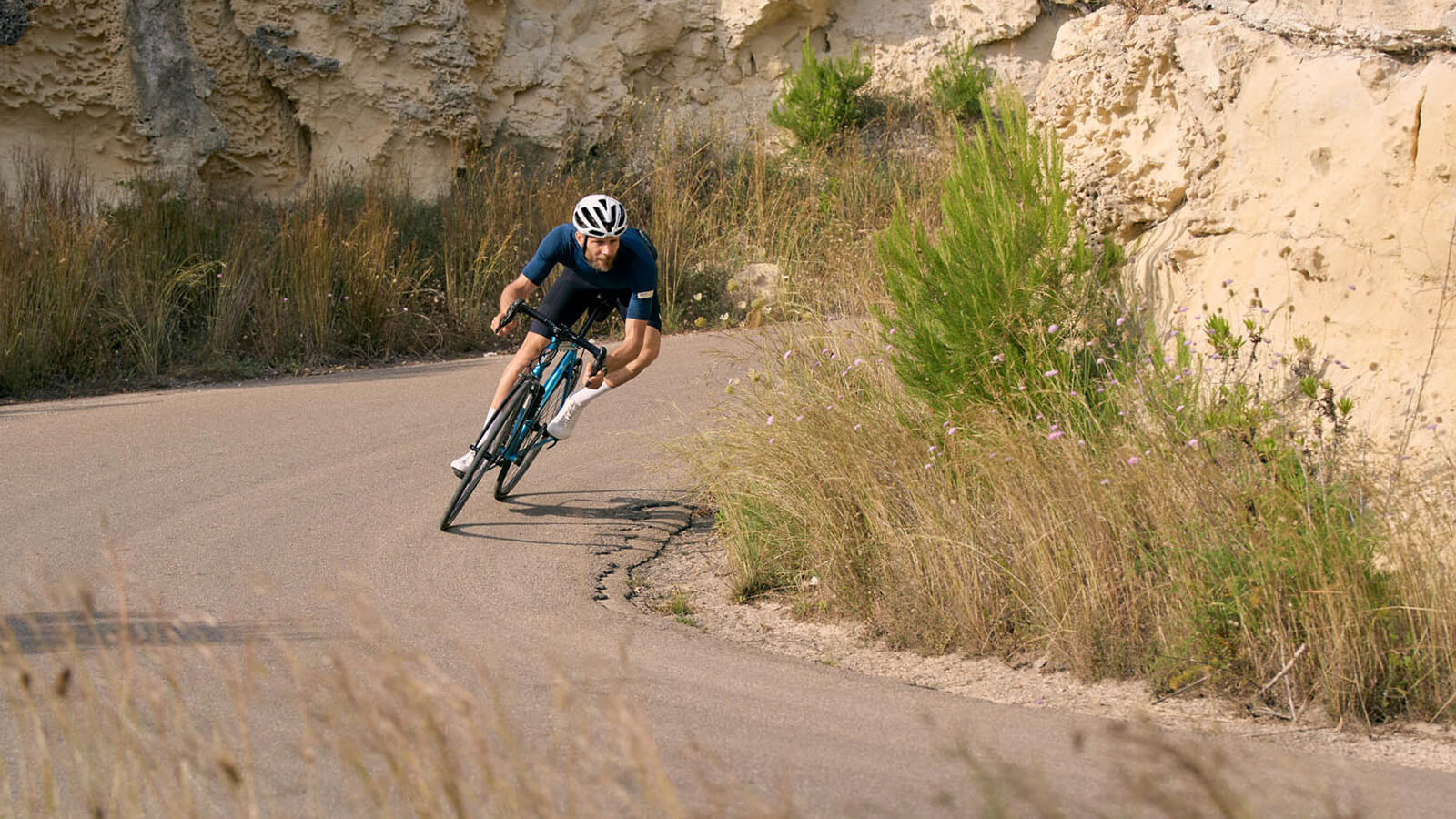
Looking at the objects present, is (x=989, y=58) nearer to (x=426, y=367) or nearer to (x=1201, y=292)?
(x=426, y=367)

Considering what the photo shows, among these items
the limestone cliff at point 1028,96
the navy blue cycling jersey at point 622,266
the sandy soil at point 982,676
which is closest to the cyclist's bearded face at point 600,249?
the navy blue cycling jersey at point 622,266

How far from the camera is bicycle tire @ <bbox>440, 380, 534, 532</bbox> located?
305 inches

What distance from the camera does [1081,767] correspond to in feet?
13.9

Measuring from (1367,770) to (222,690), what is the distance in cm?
403

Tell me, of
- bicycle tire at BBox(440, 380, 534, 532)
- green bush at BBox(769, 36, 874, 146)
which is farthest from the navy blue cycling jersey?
green bush at BBox(769, 36, 874, 146)

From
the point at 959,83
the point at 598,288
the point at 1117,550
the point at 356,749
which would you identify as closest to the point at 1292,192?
the point at 1117,550

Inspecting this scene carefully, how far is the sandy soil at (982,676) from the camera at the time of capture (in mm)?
4590

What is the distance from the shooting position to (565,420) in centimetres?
803

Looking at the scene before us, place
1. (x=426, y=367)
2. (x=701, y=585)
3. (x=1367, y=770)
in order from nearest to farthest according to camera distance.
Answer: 1. (x=1367, y=770)
2. (x=701, y=585)
3. (x=426, y=367)

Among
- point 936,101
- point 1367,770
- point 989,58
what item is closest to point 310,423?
point 1367,770

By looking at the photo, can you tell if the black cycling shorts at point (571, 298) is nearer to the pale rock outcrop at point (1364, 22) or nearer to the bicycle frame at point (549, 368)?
the bicycle frame at point (549, 368)

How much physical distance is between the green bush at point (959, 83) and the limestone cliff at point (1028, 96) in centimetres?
68

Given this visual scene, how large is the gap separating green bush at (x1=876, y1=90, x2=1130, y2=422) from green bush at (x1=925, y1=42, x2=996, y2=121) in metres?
11.7

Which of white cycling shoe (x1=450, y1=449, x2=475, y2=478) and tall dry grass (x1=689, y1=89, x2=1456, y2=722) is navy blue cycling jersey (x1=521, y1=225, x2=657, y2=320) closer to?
tall dry grass (x1=689, y1=89, x2=1456, y2=722)
